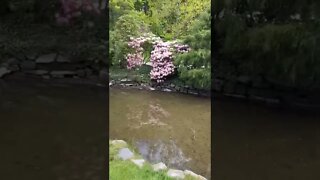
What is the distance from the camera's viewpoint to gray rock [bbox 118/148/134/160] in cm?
360

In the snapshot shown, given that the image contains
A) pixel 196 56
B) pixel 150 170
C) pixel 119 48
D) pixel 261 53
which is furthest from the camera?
pixel 119 48

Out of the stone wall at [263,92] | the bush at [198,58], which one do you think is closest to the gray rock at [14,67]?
the bush at [198,58]

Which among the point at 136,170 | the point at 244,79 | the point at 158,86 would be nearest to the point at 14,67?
the point at 158,86

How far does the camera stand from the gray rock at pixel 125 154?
3.60m

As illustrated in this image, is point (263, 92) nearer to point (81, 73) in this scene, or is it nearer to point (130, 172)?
A: point (81, 73)

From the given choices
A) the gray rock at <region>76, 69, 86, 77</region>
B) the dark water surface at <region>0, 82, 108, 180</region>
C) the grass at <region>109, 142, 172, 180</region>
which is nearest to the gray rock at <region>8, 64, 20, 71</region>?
the dark water surface at <region>0, 82, 108, 180</region>

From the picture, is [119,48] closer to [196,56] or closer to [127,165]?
[196,56]

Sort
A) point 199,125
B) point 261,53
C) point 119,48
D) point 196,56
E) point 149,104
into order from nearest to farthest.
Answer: point 199,125 < point 261,53 < point 149,104 < point 196,56 < point 119,48

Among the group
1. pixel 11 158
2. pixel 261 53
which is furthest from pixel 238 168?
pixel 261 53

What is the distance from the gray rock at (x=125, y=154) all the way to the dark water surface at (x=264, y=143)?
68 centimetres

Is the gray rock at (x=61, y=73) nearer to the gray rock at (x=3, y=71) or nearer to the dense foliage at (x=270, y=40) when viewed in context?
the gray rock at (x=3, y=71)

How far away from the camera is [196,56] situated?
6.52 meters

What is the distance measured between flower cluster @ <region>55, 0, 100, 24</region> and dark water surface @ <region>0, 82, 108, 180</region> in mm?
1373

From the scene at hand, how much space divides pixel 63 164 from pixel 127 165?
0.49 meters
